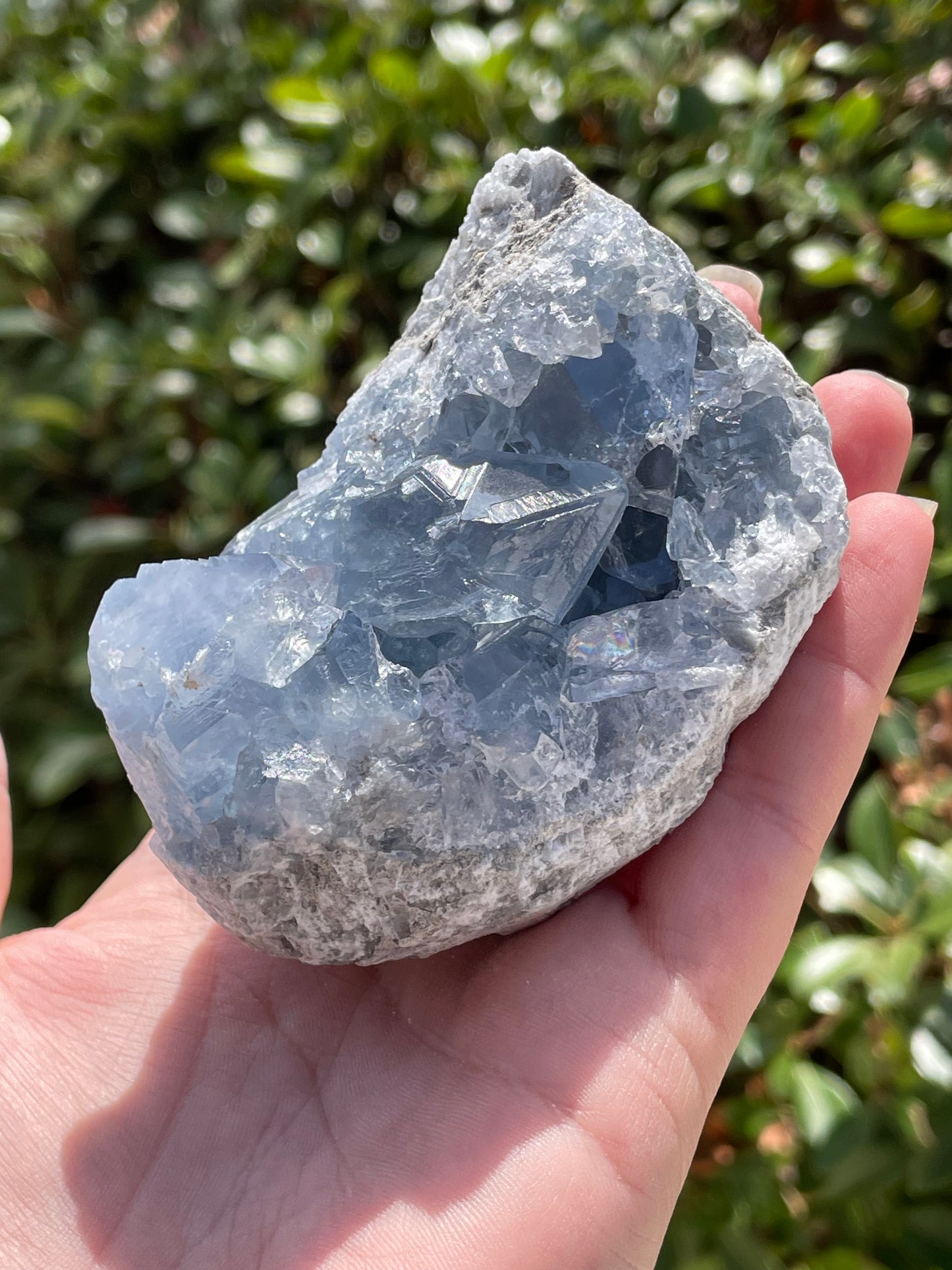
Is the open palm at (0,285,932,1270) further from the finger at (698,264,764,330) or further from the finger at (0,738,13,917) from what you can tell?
the finger at (698,264,764,330)

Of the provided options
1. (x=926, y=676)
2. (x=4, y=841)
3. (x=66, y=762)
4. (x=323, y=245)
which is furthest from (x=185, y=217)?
(x=926, y=676)

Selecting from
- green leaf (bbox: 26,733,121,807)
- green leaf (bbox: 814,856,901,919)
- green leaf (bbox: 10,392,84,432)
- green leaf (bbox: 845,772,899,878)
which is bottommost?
green leaf (bbox: 814,856,901,919)

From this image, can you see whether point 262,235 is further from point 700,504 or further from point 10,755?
point 700,504

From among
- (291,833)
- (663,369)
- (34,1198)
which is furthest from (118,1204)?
(663,369)

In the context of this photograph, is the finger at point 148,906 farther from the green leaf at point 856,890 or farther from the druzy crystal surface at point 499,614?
the green leaf at point 856,890

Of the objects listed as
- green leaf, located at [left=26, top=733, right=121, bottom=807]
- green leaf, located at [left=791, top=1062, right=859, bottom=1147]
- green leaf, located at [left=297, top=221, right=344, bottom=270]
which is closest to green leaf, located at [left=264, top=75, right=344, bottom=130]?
green leaf, located at [left=297, top=221, right=344, bottom=270]

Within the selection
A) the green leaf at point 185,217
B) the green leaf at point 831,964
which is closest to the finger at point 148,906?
the green leaf at point 831,964

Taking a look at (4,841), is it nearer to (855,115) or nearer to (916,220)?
(916,220)
